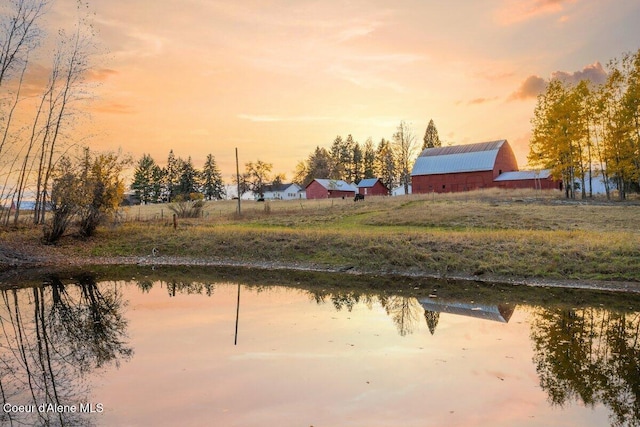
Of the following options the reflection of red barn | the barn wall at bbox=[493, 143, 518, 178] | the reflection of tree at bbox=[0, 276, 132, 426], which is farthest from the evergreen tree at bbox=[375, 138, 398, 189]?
the reflection of tree at bbox=[0, 276, 132, 426]

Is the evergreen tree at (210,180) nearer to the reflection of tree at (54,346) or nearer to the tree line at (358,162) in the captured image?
the tree line at (358,162)

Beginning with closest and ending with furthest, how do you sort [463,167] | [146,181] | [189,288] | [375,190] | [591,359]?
1. [591,359]
2. [189,288]
3. [463,167]
4. [375,190]
5. [146,181]

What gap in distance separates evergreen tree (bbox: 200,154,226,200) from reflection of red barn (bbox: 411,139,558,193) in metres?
56.6

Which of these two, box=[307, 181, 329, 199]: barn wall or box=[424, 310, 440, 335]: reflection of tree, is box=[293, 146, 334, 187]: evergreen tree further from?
box=[424, 310, 440, 335]: reflection of tree

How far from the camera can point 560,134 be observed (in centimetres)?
4422

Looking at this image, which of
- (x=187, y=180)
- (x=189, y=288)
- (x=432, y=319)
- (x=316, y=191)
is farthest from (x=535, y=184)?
(x=187, y=180)

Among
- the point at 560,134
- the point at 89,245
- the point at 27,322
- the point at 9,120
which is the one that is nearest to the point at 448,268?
the point at 27,322

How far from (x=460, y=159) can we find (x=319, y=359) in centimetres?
6072

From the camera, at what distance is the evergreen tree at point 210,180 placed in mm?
107875

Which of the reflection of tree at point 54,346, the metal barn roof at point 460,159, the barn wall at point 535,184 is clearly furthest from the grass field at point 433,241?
the metal barn roof at point 460,159

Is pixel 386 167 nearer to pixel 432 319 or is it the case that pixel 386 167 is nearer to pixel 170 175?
pixel 170 175

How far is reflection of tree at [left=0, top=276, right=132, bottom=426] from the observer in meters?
6.89

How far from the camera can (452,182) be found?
63969 mm

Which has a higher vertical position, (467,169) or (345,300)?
(467,169)
